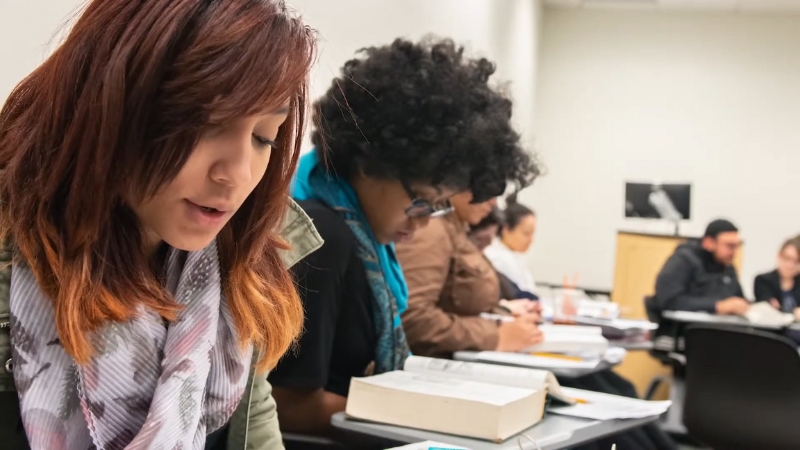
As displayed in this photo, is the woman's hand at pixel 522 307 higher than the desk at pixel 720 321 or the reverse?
higher

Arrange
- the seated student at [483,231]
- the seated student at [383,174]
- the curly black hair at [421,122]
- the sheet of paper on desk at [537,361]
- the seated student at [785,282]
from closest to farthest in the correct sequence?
the seated student at [383,174] < the curly black hair at [421,122] < the sheet of paper on desk at [537,361] < the seated student at [483,231] < the seated student at [785,282]

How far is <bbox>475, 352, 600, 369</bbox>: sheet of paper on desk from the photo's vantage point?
6.70ft

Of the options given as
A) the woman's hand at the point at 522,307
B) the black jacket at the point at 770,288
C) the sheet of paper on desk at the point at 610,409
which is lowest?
the sheet of paper on desk at the point at 610,409

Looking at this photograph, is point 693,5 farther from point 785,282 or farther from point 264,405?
point 264,405

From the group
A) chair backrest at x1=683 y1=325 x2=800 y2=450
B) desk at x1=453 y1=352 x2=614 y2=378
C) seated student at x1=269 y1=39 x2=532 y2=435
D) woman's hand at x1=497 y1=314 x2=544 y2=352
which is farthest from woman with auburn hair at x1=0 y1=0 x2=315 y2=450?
chair backrest at x1=683 y1=325 x2=800 y2=450

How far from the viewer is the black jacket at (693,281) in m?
5.07

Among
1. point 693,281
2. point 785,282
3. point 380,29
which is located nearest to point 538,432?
point 380,29

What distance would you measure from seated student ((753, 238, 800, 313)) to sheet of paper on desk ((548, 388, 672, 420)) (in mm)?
4095

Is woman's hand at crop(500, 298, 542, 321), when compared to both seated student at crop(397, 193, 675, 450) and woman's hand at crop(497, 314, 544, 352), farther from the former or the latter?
woman's hand at crop(497, 314, 544, 352)

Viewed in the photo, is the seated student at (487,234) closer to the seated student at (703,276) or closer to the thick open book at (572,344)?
the thick open book at (572,344)

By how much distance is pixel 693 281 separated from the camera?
5305 millimetres

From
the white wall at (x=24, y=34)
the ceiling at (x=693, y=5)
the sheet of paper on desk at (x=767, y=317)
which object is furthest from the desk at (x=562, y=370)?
the ceiling at (x=693, y=5)

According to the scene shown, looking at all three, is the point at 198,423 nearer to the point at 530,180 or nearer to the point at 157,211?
the point at 157,211

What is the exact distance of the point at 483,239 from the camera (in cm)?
360
